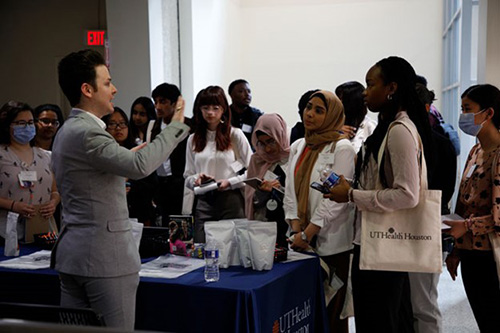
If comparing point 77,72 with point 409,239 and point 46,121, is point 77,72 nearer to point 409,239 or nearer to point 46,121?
point 409,239

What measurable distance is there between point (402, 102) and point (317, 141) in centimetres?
76

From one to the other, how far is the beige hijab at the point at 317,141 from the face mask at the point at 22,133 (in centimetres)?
166

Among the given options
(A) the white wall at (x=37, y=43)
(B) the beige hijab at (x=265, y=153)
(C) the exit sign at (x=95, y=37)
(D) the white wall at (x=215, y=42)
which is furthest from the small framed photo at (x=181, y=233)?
(A) the white wall at (x=37, y=43)

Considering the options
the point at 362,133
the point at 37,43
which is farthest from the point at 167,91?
the point at 37,43

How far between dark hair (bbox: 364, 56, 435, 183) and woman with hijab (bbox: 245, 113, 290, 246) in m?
1.04

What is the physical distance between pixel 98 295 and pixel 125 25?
4.41 m

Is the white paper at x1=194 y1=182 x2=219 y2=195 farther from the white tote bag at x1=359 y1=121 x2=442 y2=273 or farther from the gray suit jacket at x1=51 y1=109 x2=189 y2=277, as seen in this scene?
the gray suit jacket at x1=51 y1=109 x2=189 y2=277

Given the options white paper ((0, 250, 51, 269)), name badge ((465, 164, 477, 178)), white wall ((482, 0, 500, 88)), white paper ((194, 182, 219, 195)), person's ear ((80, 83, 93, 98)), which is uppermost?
white wall ((482, 0, 500, 88))

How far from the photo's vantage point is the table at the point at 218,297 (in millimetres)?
2385

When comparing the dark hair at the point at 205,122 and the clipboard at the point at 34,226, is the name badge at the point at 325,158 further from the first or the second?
the clipboard at the point at 34,226

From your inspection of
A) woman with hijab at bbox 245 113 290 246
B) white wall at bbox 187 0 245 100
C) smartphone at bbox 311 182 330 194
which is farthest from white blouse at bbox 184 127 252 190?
white wall at bbox 187 0 245 100

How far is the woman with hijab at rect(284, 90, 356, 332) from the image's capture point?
311 cm

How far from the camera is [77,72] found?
2.10m

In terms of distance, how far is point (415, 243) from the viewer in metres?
2.45
